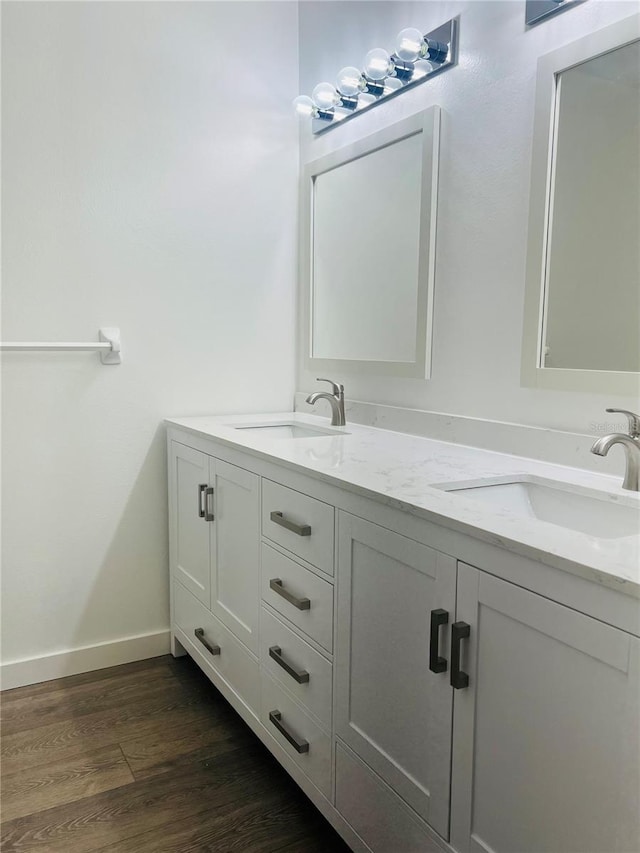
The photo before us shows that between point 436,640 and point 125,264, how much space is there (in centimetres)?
162

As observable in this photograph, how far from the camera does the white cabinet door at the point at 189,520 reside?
6.50 feet

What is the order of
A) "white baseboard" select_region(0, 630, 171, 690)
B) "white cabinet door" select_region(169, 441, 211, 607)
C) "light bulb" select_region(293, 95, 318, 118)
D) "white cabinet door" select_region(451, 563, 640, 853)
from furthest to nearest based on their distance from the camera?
"light bulb" select_region(293, 95, 318, 118) → "white baseboard" select_region(0, 630, 171, 690) → "white cabinet door" select_region(169, 441, 211, 607) → "white cabinet door" select_region(451, 563, 640, 853)

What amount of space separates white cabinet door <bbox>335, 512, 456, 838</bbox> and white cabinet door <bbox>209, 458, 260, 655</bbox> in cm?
42

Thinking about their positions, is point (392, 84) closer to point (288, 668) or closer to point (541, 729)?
point (288, 668)

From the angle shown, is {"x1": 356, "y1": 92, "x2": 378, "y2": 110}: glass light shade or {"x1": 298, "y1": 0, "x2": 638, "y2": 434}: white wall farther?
{"x1": 356, "y1": 92, "x2": 378, "y2": 110}: glass light shade

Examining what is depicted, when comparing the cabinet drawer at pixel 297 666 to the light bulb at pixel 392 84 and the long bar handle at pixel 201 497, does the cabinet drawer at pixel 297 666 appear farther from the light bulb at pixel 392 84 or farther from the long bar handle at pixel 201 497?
the light bulb at pixel 392 84

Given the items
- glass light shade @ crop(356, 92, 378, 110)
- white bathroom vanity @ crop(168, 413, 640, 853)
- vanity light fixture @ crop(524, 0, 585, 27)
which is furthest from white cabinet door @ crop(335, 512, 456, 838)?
glass light shade @ crop(356, 92, 378, 110)

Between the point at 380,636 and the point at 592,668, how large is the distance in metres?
0.46

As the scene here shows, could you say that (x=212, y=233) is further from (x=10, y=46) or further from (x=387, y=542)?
(x=387, y=542)

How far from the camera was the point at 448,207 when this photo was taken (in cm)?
176

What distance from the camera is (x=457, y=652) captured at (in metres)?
1.00

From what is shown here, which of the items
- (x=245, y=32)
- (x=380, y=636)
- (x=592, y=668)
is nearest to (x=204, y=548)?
(x=380, y=636)

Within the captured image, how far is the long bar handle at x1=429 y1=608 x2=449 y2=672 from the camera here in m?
1.02

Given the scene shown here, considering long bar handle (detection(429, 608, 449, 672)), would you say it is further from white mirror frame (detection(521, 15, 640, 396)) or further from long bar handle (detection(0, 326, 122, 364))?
long bar handle (detection(0, 326, 122, 364))
